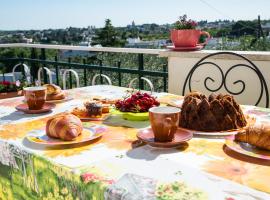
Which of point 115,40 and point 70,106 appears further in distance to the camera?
point 115,40

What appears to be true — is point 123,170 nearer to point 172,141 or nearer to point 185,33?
point 172,141

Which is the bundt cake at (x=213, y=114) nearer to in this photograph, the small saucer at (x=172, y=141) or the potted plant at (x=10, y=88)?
the small saucer at (x=172, y=141)

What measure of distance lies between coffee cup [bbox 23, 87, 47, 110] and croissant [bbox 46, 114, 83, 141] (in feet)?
1.38

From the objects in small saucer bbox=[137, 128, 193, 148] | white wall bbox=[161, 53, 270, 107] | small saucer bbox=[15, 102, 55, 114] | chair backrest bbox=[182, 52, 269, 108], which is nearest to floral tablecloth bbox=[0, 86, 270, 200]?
small saucer bbox=[137, 128, 193, 148]

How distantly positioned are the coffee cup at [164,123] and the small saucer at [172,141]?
0.9 inches

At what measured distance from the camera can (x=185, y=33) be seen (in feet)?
9.02

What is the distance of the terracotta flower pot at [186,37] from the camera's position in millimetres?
2748

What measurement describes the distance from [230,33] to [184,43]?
90.0 inches

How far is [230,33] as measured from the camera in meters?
4.89

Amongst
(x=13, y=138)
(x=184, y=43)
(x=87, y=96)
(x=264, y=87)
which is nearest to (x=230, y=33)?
(x=184, y=43)

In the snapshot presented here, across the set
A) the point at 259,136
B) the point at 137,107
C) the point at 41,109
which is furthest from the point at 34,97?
the point at 259,136

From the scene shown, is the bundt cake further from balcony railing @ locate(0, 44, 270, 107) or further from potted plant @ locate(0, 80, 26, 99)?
potted plant @ locate(0, 80, 26, 99)

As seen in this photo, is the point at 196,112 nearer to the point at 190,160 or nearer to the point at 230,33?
the point at 190,160

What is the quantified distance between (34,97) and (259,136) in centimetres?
99
